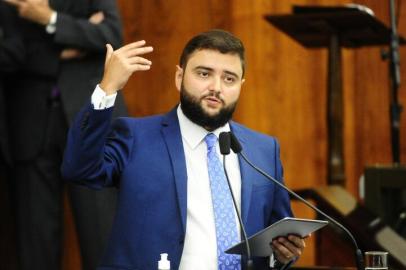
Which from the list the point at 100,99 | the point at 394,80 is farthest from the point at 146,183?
the point at 394,80

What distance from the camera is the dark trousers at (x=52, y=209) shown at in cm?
435

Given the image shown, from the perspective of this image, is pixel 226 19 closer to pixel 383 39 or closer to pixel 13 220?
pixel 383 39

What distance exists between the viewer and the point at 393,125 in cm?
482

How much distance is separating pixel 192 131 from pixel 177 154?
0.12 meters

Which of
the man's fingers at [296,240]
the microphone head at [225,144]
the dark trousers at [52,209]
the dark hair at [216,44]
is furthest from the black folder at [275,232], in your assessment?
the dark trousers at [52,209]

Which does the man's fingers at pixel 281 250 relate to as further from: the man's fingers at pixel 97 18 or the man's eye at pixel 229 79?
the man's fingers at pixel 97 18

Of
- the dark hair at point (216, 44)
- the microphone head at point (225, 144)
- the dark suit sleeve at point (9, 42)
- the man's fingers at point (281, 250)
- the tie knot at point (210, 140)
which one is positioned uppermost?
the dark suit sleeve at point (9, 42)

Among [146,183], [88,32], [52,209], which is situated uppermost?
[88,32]

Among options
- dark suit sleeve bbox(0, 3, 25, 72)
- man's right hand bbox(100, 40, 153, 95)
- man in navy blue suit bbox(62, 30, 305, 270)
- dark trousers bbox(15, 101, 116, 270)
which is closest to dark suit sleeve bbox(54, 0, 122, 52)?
dark suit sleeve bbox(0, 3, 25, 72)

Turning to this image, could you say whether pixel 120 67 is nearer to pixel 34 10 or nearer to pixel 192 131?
pixel 192 131

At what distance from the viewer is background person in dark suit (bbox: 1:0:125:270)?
4348 millimetres

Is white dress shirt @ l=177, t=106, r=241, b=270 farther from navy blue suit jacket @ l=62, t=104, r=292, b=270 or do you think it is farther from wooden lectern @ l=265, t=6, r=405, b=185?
wooden lectern @ l=265, t=6, r=405, b=185

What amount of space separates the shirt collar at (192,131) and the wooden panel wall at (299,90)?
88.3 inches

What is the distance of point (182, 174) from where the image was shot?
3152 millimetres
